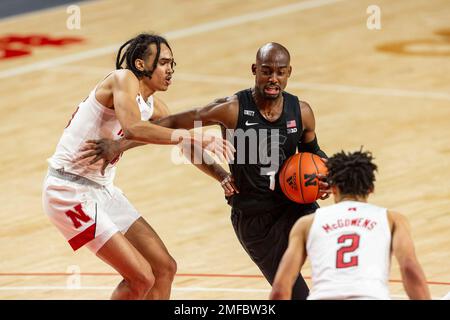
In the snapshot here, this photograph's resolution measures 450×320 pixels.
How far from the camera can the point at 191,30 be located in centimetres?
1872

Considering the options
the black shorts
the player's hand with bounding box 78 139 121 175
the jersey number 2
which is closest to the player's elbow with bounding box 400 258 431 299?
the jersey number 2

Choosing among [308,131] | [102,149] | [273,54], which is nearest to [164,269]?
[102,149]

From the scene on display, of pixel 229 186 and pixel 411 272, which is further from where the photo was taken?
pixel 229 186

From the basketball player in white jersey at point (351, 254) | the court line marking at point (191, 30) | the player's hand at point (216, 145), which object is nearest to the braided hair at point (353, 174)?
the basketball player in white jersey at point (351, 254)

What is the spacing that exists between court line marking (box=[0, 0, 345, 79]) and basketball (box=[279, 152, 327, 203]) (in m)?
9.53

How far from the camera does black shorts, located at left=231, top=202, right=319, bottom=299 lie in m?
7.76

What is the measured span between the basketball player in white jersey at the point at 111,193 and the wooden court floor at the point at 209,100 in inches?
56.8

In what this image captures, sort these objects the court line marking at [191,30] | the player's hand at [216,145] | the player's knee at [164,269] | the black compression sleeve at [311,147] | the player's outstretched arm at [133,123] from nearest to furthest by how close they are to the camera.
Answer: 1. the player's hand at [216,145]
2. the player's outstretched arm at [133,123]
3. the player's knee at [164,269]
4. the black compression sleeve at [311,147]
5. the court line marking at [191,30]

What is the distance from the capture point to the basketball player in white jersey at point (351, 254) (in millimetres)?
5910

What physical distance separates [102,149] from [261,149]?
1038mm

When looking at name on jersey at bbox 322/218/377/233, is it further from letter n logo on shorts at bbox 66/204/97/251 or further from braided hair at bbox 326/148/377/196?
letter n logo on shorts at bbox 66/204/97/251

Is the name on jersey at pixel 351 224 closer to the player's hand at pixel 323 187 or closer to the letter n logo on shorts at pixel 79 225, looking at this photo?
the player's hand at pixel 323 187

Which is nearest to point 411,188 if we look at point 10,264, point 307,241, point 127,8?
point 10,264

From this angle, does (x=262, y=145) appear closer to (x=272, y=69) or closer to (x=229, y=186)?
(x=229, y=186)
